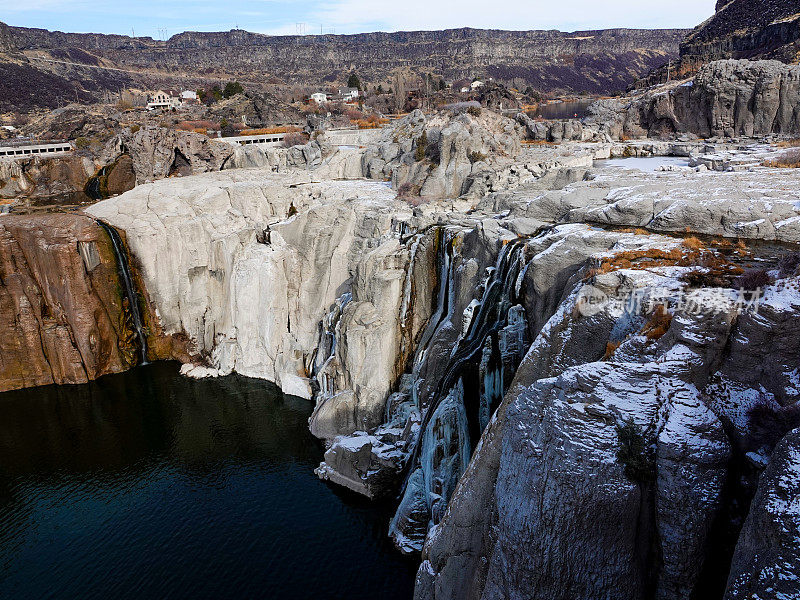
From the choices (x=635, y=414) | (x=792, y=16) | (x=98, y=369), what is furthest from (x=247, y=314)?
(x=792, y=16)

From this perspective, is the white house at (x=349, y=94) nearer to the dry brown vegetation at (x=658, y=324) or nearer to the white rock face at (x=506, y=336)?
the white rock face at (x=506, y=336)

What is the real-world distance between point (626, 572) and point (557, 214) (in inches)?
734

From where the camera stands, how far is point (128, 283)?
1494 inches

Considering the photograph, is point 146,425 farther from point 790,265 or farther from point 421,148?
point 790,265

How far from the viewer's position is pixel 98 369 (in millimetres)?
36750

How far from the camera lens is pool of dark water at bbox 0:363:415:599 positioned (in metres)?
21.1

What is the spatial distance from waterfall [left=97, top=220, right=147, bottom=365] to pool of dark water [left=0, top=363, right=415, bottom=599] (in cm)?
458

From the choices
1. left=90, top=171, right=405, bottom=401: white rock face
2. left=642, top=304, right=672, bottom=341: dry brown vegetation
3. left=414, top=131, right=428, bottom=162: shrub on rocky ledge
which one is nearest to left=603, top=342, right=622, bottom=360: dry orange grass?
left=642, top=304, right=672, bottom=341: dry brown vegetation

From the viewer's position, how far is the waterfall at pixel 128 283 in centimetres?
3750

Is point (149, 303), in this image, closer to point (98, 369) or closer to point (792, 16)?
point (98, 369)

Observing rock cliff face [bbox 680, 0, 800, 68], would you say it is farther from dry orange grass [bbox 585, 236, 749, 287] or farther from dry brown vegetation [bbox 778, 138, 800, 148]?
dry orange grass [bbox 585, 236, 749, 287]

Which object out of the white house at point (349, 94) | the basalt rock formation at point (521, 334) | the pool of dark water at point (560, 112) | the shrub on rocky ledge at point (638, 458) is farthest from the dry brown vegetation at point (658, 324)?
the white house at point (349, 94)

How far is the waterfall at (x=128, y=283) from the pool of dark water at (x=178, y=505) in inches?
180

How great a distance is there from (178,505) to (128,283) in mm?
18395
